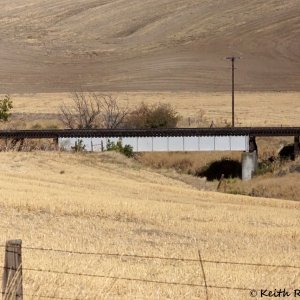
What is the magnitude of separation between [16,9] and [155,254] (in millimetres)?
142937

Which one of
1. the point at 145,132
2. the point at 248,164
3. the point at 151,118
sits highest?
the point at 151,118

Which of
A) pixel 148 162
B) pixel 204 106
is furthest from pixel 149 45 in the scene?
pixel 148 162

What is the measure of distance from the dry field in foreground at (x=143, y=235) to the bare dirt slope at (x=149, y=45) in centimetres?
7095

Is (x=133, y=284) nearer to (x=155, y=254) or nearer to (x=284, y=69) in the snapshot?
(x=155, y=254)

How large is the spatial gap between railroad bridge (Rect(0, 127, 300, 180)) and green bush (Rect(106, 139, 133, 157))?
527 mm

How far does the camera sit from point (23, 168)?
42.1 meters

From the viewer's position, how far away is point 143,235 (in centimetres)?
1777

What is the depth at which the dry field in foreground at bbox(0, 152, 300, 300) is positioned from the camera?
9.62m

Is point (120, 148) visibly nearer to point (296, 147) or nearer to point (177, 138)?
point (177, 138)

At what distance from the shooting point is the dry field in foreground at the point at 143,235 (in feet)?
31.6

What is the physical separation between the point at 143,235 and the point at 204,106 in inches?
2822

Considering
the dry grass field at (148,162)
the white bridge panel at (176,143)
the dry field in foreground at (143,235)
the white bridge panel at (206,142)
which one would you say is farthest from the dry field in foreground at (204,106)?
the dry field in foreground at (143,235)

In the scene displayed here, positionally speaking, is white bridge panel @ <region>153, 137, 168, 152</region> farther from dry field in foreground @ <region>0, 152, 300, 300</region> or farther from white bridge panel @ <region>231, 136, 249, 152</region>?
dry field in foreground @ <region>0, 152, 300, 300</region>

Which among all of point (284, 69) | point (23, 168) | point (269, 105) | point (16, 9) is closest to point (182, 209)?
point (23, 168)
